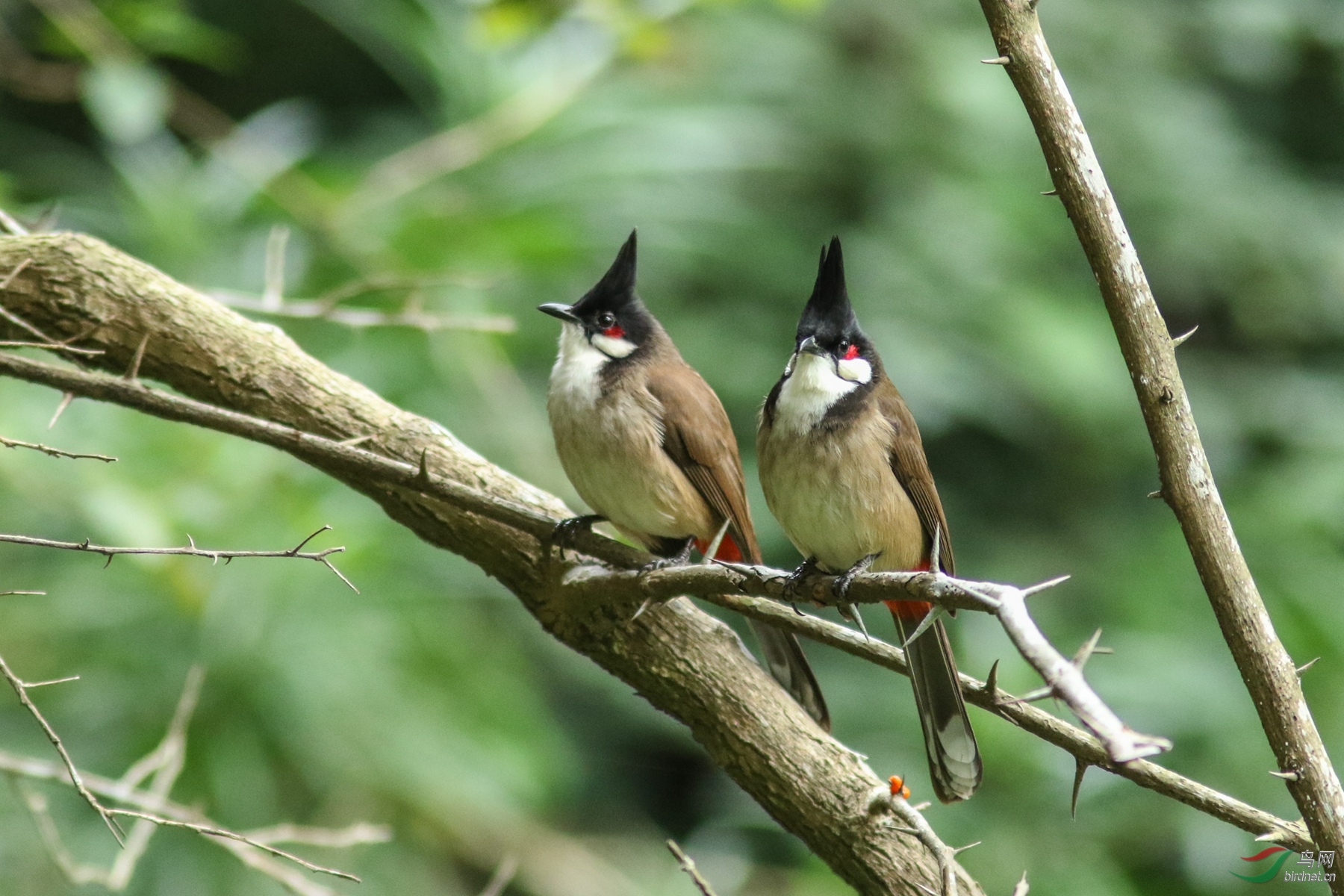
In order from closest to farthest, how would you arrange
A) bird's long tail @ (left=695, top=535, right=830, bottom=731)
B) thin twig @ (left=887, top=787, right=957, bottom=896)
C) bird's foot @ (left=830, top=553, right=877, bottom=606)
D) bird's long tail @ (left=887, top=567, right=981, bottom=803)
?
thin twig @ (left=887, top=787, right=957, bottom=896) → bird's foot @ (left=830, top=553, right=877, bottom=606) → bird's long tail @ (left=887, top=567, right=981, bottom=803) → bird's long tail @ (left=695, top=535, right=830, bottom=731)

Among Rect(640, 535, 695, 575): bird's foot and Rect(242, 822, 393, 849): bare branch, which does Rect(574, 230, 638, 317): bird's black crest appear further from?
Rect(242, 822, 393, 849): bare branch

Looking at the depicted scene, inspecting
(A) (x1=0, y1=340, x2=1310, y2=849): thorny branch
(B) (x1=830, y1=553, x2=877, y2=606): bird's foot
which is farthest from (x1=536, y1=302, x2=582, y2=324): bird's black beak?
(B) (x1=830, y1=553, x2=877, y2=606): bird's foot

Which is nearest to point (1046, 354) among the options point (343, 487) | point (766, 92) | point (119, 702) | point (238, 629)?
point (766, 92)

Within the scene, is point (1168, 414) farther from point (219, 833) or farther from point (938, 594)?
point (219, 833)

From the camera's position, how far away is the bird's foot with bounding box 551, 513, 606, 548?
8.79ft

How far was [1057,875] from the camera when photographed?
4191mm

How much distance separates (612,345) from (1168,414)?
1.60m

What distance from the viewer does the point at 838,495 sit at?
111 inches

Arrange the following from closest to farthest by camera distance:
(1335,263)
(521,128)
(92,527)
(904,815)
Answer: (904,815) → (92,527) → (521,128) → (1335,263)

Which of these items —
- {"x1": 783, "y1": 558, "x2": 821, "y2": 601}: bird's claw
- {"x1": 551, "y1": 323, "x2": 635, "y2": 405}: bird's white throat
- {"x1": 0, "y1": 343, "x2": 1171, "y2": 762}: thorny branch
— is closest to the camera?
{"x1": 0, "y1": 343, "x2": 1171, "y2": 762}: thorny branch

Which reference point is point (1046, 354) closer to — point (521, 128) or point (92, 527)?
point (521, 128)

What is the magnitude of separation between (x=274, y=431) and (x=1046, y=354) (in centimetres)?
403

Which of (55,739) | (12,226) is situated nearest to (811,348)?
(55,739)

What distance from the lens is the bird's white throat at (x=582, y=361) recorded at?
321 centimetres
